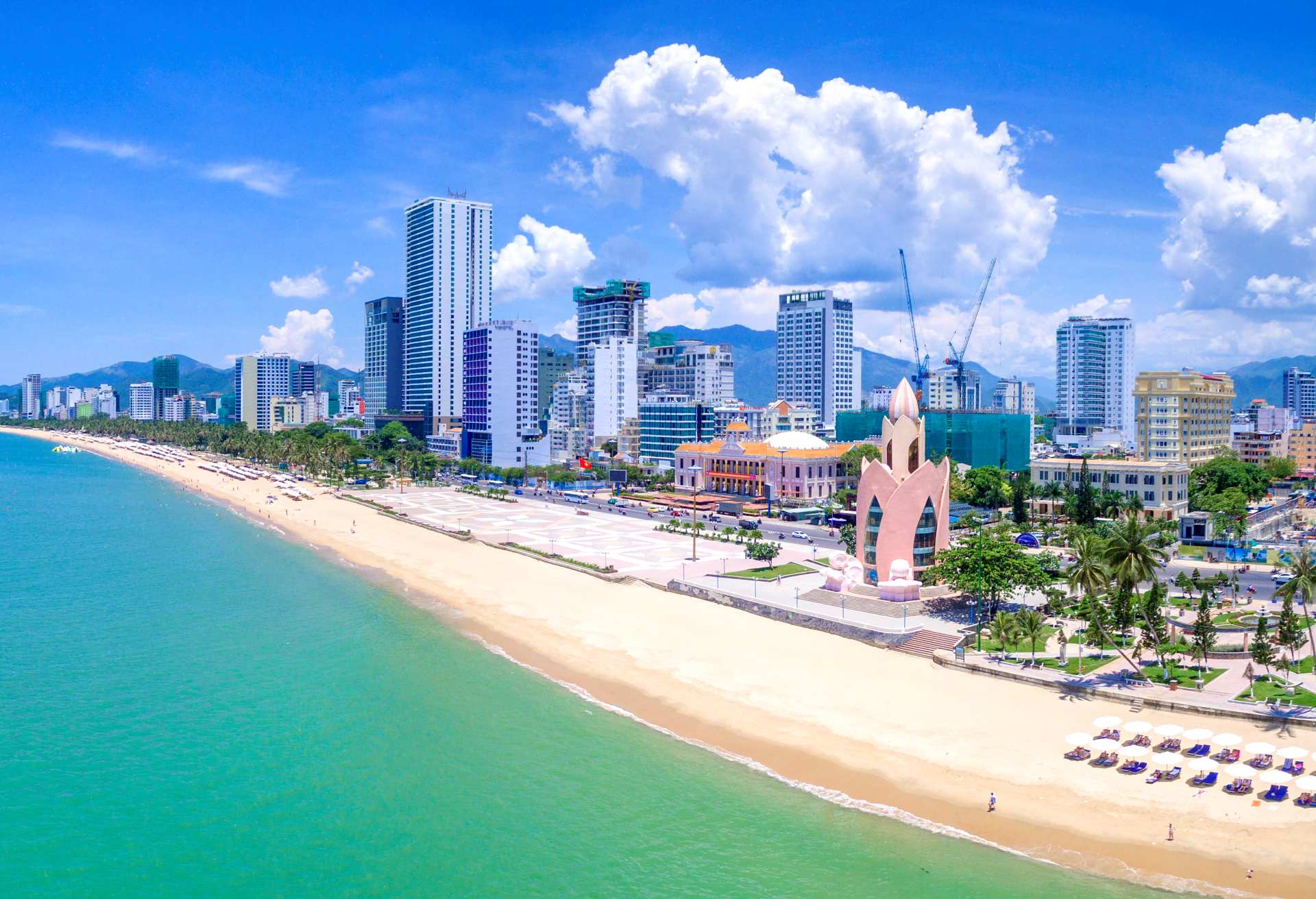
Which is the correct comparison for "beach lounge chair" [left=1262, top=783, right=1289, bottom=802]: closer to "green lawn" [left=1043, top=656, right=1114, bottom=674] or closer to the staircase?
"green lawn" [left=1043, top=656, right=1114, bottom=674]

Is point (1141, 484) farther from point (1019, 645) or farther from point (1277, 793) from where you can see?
point (1277, 793)

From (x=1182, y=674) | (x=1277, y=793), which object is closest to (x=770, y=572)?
(x=1182, y=674)

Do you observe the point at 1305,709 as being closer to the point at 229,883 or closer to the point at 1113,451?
the point at 229,883

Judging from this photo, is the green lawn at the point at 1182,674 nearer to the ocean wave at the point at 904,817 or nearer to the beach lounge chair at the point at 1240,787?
the beach lounge chair at the point at 1240,787

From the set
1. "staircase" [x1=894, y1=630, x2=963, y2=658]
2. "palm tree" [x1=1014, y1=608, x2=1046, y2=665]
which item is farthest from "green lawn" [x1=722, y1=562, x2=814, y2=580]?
"palm tree" [x1=1014, y1=608, x2=1046, y2=665]

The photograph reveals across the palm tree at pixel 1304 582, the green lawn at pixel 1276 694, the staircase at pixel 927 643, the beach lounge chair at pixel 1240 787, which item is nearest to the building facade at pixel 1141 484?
the staircase at pixel 927 643
